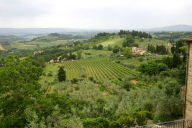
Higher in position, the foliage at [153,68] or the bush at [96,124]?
the bush at [96,124]

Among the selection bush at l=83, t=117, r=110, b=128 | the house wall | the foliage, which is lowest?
the foliage

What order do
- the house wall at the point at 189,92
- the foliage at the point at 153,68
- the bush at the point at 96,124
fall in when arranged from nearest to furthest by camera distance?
the house wall at the point at 189,92 → the bush at the point at 96,124 → the foliage at the point at 153,68

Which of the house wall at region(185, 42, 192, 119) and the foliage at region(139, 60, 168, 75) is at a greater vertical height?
the house wall at region(185, 42, 192, 119)

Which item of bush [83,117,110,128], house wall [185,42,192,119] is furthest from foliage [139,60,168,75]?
house wall [185,42,192,119]

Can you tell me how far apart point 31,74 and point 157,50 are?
253 feet

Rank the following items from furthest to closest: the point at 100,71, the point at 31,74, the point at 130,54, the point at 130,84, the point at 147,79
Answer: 1. the point at 130,54
2. the point at 100,71
3. the point at 147,79
4. the point at 130,84
5. the point at 31,74

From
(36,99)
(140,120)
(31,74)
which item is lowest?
(140,120)

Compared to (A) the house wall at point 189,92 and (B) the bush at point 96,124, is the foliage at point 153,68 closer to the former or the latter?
(B) the bush at point 96,124

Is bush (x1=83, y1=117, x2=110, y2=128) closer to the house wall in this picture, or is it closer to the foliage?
the house wall

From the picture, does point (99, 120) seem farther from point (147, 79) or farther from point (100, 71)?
point (100, 71)

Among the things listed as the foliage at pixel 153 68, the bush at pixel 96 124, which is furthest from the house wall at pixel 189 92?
the foliage at pixel 153 68

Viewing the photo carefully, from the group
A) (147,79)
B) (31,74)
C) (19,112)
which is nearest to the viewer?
(19,112)

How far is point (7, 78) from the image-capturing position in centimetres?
1295

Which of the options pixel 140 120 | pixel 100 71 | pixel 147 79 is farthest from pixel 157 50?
pixel 140 120
